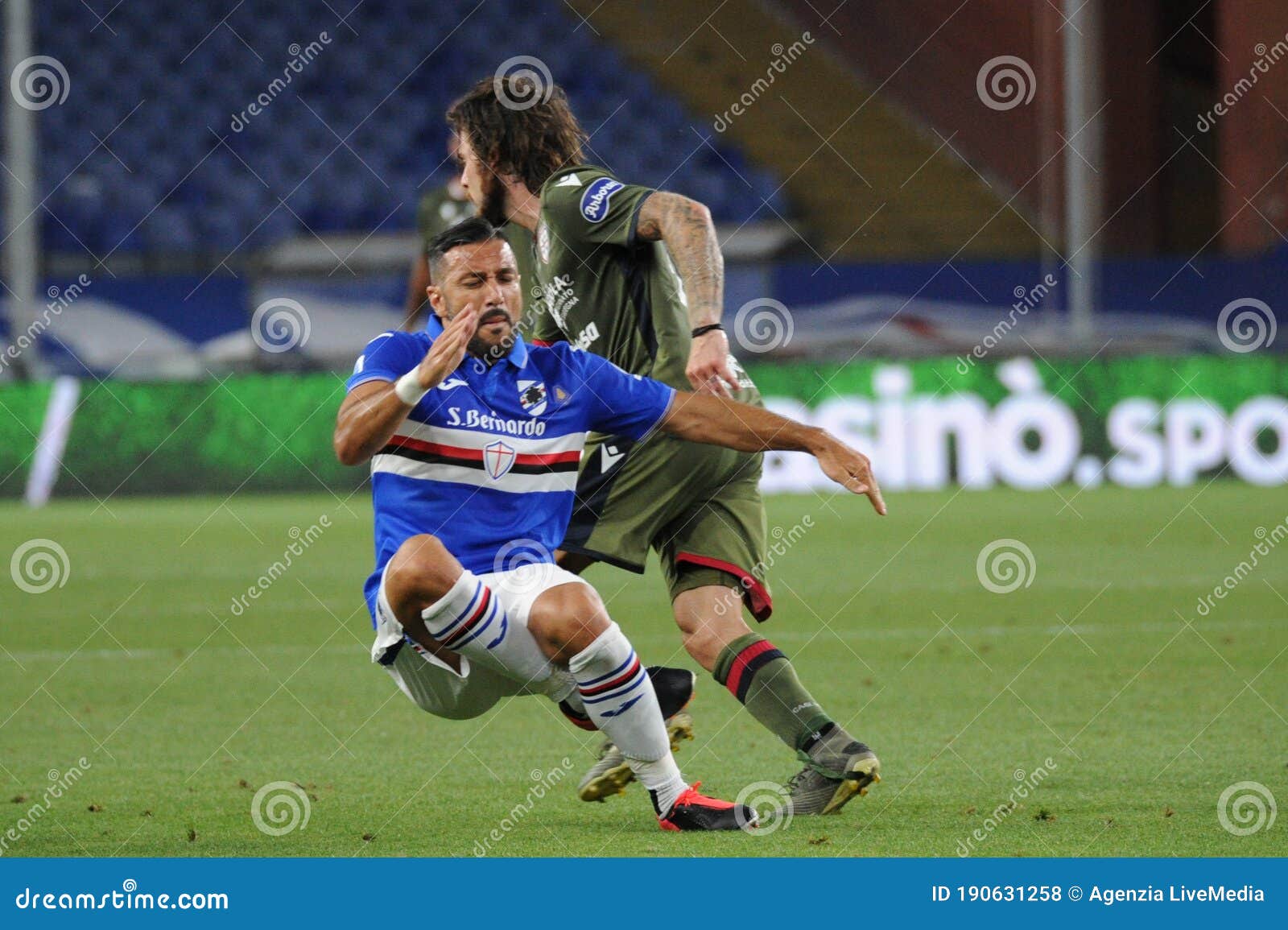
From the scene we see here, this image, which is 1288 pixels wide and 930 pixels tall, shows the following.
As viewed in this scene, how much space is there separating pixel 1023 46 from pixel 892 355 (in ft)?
26.0

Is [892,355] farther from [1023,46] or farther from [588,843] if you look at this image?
[588,843]

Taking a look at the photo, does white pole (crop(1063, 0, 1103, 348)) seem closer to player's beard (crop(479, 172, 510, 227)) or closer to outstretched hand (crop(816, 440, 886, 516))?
player's beard (crop(479, 172, 510, 227))

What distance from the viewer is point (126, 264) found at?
2238cm
